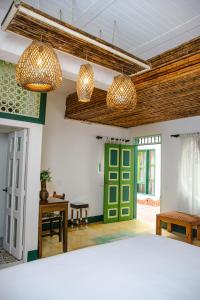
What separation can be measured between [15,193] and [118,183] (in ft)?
11.0

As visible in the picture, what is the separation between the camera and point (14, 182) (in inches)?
150

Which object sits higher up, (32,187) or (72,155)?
(72,155)

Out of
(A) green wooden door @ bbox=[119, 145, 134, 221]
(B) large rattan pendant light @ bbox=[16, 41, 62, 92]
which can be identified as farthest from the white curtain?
(B) large rattan pendant light @ bbox=[16, 41, 62, 92]

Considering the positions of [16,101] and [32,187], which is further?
[32,187]

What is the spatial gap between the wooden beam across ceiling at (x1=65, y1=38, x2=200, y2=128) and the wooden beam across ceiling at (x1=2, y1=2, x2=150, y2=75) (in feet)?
1.73

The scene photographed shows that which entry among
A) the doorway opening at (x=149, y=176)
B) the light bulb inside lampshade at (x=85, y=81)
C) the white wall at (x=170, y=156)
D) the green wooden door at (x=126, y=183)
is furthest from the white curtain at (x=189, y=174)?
the light bulb inside lampshade at (x=85, y=81)

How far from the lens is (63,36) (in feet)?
7.04

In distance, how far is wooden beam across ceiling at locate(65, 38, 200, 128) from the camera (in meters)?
2.73

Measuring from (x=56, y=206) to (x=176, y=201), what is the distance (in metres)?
3.14

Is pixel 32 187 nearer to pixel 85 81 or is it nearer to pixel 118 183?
pixel 85 81

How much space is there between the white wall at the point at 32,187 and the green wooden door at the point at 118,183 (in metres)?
2.86

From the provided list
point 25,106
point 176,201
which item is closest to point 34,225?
point 25,106

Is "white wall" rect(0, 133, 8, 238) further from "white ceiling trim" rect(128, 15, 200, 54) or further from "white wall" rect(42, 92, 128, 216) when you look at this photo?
"white ceiling trim" rect(128, 15, 200, 54)

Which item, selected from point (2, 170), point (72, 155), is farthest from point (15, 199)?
point (72, 155)
